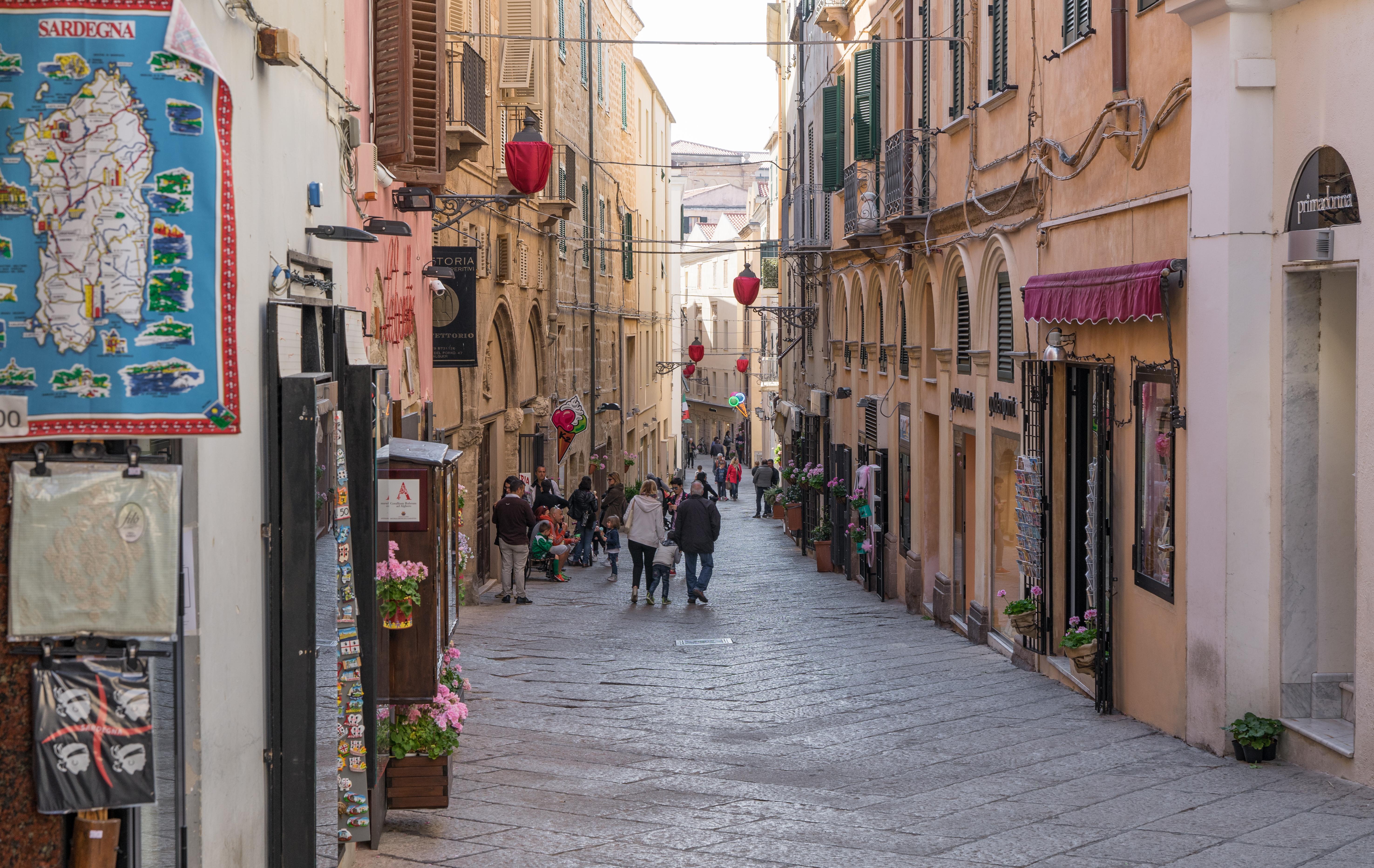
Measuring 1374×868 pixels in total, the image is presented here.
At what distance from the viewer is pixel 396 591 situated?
666cm

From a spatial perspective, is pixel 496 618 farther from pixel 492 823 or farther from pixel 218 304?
pixel 218 304

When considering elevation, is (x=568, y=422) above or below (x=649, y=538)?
above

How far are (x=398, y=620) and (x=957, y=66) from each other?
10.6 m

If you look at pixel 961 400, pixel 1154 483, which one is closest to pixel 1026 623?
pixel 1154 483

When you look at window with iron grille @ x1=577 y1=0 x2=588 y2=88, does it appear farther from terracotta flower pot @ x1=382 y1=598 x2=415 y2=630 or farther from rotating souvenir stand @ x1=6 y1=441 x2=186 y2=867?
rotating souvenir stand @ x1=6 y1=441 x2=186 y2=867

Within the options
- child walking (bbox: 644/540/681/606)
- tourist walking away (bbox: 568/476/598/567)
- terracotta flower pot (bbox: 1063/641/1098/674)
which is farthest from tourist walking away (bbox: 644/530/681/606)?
terracotta flower pot (bbox: 1063/641/1098/674)

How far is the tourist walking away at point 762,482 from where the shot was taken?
117 ft

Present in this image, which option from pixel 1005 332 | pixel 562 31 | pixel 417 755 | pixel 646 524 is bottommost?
pixel 417 755

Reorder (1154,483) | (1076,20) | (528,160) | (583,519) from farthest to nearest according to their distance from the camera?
(583,519) < (528,160) < (1076,20) < (1154,483)

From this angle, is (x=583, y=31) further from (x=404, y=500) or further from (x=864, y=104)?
(x=404, y=500)

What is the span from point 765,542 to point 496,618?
14090mm

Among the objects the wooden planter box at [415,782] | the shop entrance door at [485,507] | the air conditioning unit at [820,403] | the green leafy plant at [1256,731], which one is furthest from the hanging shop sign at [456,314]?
the air conditioning unit at [820,403]

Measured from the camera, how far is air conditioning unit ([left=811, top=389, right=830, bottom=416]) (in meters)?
25.4

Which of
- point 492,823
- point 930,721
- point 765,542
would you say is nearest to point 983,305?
point 930,721
